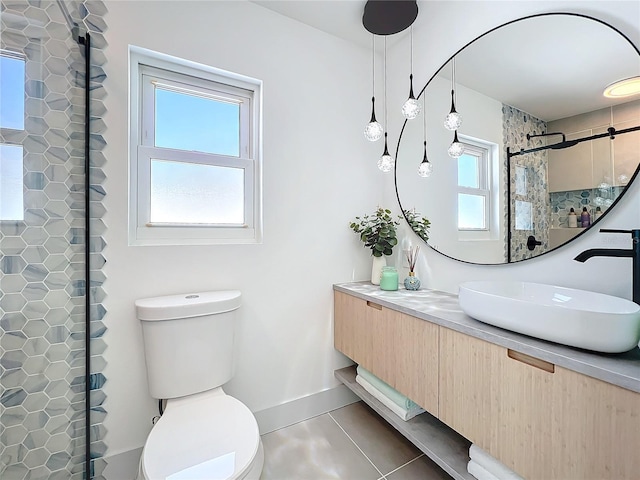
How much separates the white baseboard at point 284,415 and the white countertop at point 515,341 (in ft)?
2.53

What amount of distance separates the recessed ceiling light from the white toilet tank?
1769 mm

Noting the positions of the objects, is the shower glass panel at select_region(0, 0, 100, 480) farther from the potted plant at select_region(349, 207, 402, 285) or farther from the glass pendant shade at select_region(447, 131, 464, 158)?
the glass pendant shade at select_region(447, 131, 464, 158)

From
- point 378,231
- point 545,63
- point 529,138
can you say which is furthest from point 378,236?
point 545,63

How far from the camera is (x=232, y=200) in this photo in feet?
5.35

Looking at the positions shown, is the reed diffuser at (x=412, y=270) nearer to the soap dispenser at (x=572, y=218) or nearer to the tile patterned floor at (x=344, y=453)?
the soap dispenser at (x=572, y=218)

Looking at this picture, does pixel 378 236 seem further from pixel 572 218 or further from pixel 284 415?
pixel 284 415

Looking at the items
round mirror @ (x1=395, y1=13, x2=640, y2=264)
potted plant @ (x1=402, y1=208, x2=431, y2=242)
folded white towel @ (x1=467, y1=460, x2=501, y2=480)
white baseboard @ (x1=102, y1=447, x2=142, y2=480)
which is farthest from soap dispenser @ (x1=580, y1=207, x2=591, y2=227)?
white baseboard @ (x1=102, y1=447, x2=142, y2=480)

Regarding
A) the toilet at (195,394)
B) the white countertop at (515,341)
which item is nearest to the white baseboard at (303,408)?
the toilet at (195,394)

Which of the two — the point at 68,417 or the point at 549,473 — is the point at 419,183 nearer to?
the point at 549,473

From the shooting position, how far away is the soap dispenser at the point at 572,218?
43.5 inches

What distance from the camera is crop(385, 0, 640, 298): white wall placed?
1.00 m

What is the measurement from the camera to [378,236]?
1779 mm

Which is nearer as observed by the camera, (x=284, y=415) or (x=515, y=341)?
(x=515, y=341)

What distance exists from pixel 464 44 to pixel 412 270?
1267 millimetres
